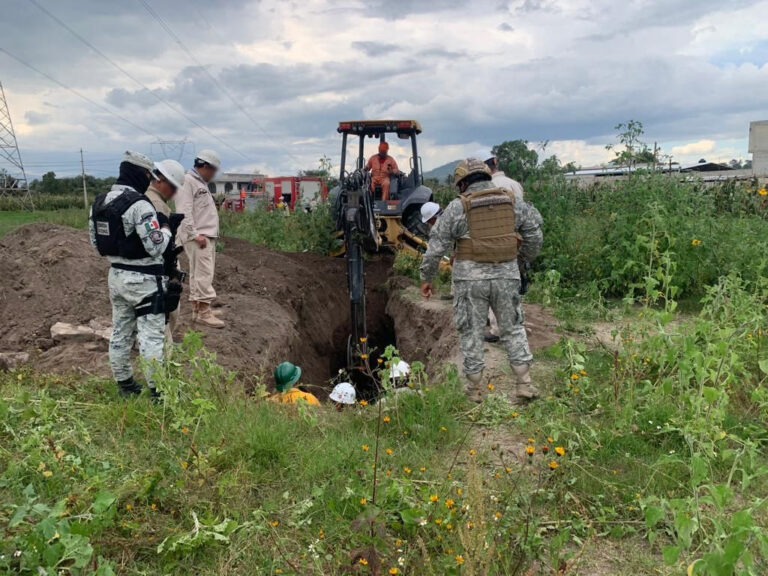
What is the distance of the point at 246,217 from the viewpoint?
A: 57.5ft

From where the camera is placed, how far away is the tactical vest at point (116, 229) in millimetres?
4344

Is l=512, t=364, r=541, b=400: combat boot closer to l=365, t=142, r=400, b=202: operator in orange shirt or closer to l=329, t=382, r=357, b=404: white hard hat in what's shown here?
l=329, t=382, r=357, b=404: white hard hat

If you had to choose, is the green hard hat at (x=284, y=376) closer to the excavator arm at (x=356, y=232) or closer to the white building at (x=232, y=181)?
the excavator arm at (x=356, y=232)

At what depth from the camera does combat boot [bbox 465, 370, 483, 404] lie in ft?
16.8

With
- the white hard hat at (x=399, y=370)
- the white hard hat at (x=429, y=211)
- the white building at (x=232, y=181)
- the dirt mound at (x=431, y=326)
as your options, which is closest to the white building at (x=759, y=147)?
the dirt mound at (x=431, y=326)

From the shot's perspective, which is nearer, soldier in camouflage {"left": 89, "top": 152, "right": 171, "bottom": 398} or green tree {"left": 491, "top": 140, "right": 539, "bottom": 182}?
soldier in camouflage {"left": 89, "top": 152, "right": 171, "bottom": 398}

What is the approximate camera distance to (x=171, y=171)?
482 cm

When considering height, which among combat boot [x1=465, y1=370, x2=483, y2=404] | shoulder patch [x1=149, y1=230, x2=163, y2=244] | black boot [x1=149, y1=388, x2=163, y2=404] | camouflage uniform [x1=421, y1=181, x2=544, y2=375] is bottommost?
combat boot [x1=465, y1=370, x2=483, y2=404]

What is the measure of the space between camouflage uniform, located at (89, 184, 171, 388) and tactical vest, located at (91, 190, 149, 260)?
3cm

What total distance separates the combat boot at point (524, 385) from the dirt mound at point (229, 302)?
253 cm

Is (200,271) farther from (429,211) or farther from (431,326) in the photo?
(431,326)

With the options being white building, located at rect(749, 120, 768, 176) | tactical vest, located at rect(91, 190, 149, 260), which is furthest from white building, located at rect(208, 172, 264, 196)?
tactical vest, located at rect(91, 190, 149, 260)

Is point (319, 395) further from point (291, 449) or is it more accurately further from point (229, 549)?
point (229, 549)

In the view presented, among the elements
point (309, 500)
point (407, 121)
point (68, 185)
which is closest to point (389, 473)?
point (309, 500)
